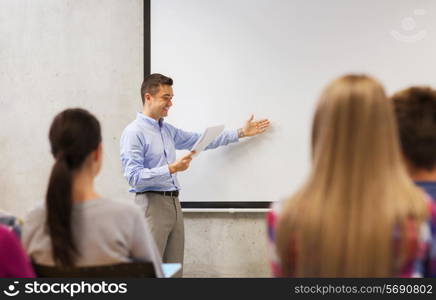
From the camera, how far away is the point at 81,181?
1.73 metres

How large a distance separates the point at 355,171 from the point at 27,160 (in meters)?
3.26

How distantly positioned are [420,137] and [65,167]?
3.44 ft

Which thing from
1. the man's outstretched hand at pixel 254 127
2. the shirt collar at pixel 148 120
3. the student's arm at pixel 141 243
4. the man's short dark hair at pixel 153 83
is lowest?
the student's arm at pixel 141 243

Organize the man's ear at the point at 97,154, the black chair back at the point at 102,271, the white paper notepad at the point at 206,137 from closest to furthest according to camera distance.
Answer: the black chair back at the point at 102,271 < the man's ear at the point at 97,154 < the white paper notepad at the point at 206,137

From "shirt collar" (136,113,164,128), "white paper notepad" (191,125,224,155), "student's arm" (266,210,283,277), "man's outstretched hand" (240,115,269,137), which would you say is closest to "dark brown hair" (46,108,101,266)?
"student's arm" (266,210,283,277)

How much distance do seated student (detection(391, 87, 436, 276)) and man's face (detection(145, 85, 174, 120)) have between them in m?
2.04

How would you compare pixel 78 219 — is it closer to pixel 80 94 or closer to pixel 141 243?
pixel 141 243

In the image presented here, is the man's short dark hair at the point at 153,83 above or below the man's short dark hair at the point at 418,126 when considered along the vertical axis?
above

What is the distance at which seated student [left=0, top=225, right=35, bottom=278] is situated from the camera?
153cm

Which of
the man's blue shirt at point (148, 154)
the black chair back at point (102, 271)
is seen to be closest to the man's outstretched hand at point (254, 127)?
the man's blue shirt at point (148, 154)

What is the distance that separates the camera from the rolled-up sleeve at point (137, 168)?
3.22 metres

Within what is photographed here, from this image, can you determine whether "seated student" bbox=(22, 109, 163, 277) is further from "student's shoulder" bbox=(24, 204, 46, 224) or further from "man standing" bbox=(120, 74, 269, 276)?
"man standing" bbox=(120, 74, 269, 276)
